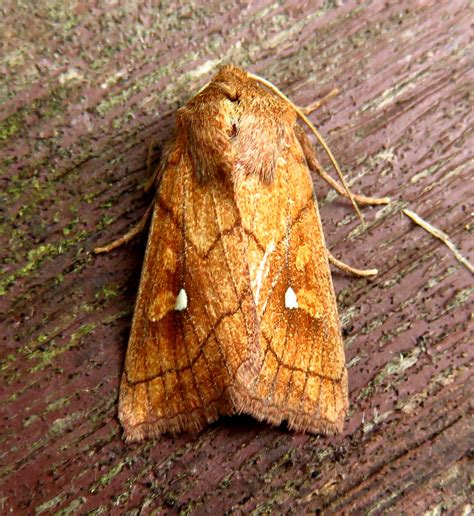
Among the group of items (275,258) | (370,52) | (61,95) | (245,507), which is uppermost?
(61,95)

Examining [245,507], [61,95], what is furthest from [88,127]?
[245,507]

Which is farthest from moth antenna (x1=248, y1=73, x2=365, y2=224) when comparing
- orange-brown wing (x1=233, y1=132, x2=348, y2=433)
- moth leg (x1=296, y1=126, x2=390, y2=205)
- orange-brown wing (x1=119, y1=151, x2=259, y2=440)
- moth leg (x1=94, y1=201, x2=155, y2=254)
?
moth leg (x1=94, y1=201, x2=155, y2=254)

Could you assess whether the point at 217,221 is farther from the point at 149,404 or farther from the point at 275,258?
the point at 149,404

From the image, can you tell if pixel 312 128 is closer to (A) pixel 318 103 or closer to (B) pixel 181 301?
(A) pixel 318 103

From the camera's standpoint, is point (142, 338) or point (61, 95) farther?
point (61, 95)

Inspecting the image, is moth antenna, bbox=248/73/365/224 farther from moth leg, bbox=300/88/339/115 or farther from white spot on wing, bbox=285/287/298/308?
white spot on wing, bbox=285/287/298/308

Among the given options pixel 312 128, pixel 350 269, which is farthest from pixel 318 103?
pixel 350 269

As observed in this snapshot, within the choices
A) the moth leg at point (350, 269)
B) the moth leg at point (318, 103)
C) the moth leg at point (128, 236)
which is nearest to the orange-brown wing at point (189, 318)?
the moth leg at point (128, 236)
